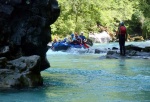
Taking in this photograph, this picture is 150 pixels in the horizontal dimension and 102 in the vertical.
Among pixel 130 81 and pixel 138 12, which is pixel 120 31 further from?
pixel 138 12

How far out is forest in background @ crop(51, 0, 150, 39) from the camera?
47.1 m

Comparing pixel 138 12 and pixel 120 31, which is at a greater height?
pixel 138 12

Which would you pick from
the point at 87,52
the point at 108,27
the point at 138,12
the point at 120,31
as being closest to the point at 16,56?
the point at 120,31

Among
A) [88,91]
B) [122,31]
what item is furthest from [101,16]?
[88,91]

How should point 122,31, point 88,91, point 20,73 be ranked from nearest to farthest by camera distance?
point 88,91 < point 20,73 < point 122,31

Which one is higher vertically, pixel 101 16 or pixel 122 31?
pixel 101 16

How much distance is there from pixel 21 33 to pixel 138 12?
47182 mm

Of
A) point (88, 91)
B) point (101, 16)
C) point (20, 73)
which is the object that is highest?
point (101, 16)

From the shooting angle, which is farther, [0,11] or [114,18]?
[114,18]

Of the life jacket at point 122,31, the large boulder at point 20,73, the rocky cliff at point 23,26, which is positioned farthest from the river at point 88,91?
the life jacket at point 122,31

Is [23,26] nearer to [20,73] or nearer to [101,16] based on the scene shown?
[20,73]

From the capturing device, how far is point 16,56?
1082 cm

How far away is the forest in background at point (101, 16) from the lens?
4712 cm

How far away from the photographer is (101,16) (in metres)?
50.3
